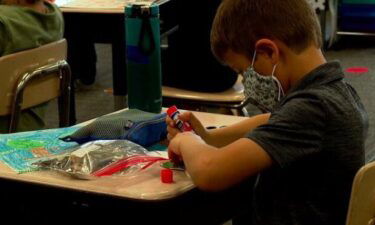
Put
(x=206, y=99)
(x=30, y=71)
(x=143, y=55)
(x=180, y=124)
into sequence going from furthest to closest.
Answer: (x=206, y=99), (x=30, y=71), (x=143, y=55), (x=180, y=124)

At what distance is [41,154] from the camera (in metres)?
1.54

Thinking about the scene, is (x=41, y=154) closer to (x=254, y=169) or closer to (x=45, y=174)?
(x=45, y=174)

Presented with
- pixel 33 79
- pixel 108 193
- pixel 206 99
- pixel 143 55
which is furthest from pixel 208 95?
pixel 108 193

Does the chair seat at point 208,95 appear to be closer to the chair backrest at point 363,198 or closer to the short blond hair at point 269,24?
the short blond hair at point 269,24

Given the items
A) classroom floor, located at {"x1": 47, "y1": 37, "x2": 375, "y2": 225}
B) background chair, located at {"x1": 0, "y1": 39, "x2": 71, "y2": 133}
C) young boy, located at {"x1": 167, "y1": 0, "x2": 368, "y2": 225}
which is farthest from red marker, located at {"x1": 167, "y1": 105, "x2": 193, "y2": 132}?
classroom floor, located at {"x1": 47, "y1": 37, "x2": 375, "y2": 225}

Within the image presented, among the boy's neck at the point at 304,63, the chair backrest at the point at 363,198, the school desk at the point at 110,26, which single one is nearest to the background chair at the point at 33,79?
the school desk at the point at 110,26

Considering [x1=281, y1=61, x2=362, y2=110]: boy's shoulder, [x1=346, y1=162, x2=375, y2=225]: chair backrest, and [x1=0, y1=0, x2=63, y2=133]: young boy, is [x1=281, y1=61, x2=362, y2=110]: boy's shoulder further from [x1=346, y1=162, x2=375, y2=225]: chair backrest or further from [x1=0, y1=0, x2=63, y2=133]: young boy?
[x1=0, y1=0, x2=63, y2=133]: young boy

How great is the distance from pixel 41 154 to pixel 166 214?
0.32m

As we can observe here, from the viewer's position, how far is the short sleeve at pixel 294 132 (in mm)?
1285

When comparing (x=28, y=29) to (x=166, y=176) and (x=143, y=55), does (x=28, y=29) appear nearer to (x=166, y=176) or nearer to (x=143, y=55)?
(x=143, y=55)

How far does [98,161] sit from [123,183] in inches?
3.4

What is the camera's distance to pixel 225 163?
1301 mm

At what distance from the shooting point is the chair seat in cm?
277

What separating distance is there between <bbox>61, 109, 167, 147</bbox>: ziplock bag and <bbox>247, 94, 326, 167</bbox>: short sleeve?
36 cm
